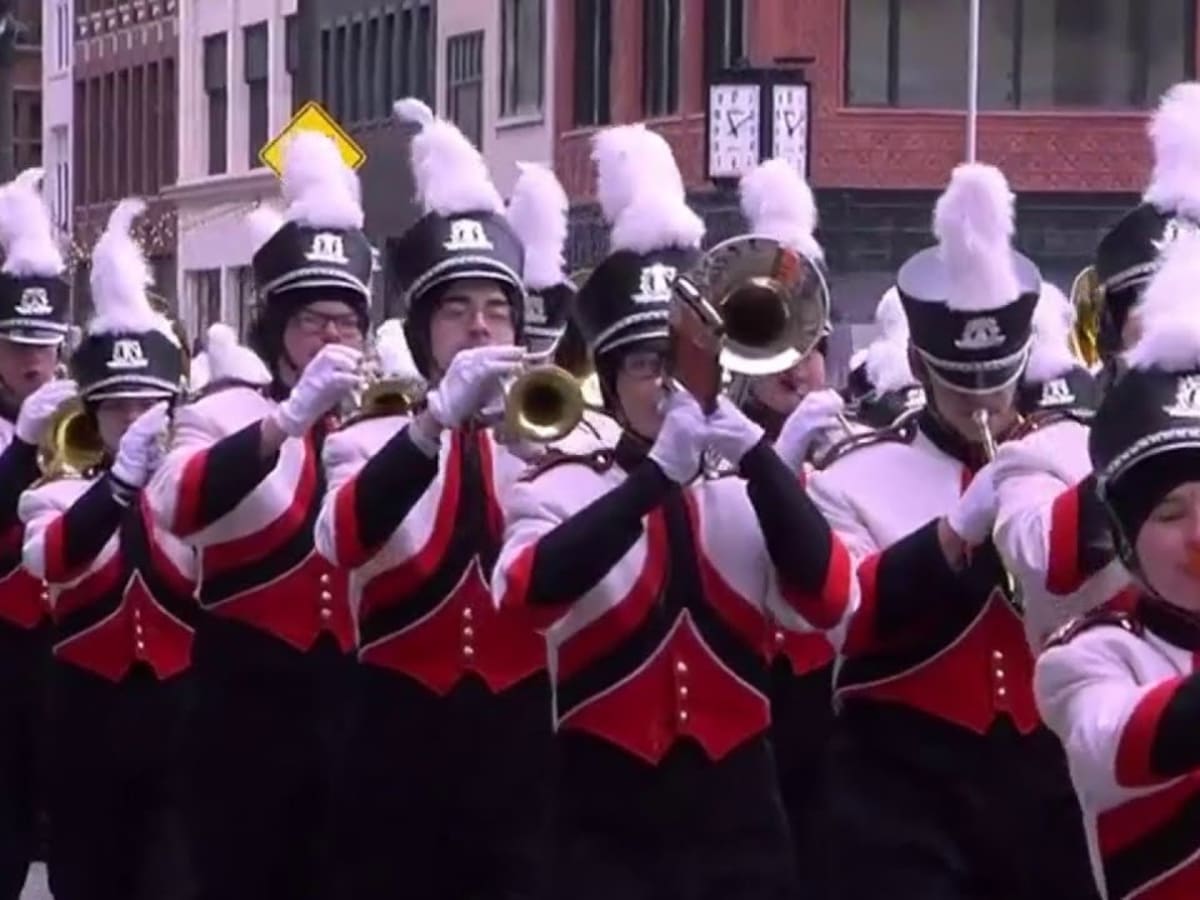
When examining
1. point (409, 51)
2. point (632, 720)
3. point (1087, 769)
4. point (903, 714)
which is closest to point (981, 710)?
point (903, 714)

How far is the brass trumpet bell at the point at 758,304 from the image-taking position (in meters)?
8.28

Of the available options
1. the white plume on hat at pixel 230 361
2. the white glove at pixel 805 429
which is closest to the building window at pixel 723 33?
the white plume on hat at pixel 230 361

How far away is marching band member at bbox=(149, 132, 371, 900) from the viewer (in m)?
10.6

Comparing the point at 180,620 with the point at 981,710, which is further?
the point at 180,620

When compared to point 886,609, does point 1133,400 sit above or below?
above

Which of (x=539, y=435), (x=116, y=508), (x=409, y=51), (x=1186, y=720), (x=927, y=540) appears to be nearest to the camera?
(x=1186, y=720)

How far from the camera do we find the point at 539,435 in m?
8.89

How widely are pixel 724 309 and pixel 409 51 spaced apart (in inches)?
1820

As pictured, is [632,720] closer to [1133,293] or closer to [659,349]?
[659,349]

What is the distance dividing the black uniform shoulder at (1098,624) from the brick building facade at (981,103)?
110ft

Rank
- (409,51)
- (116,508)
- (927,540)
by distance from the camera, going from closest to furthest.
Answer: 1. (927,540)
2. (116,508)
3. (409,51)

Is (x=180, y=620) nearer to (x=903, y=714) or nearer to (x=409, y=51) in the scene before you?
(x=903, y=714)

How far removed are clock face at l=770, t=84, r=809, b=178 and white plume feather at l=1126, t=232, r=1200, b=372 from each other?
2859 cm

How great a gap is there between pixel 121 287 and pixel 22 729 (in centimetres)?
180
